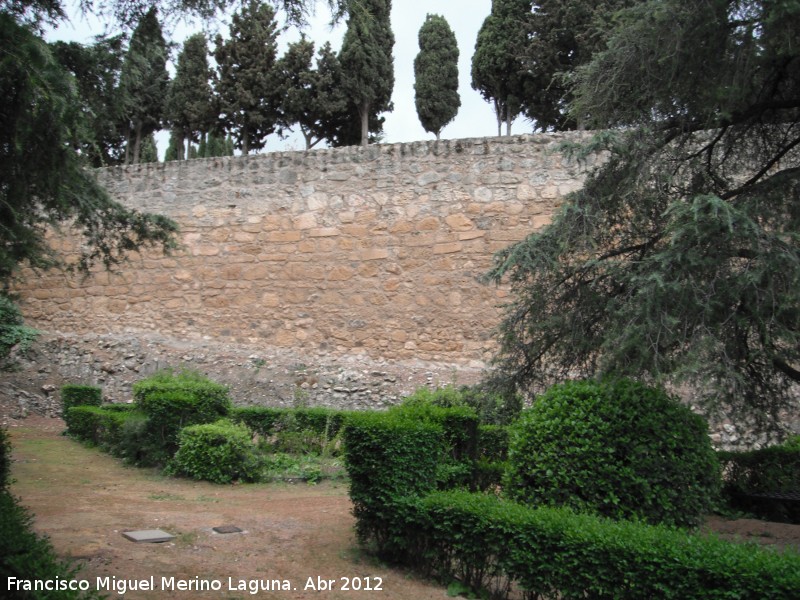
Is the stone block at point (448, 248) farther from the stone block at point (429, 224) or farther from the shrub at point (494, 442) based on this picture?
the shrub at point (494, 442)

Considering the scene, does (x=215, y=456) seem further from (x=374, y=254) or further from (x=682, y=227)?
(x=682, y=227)

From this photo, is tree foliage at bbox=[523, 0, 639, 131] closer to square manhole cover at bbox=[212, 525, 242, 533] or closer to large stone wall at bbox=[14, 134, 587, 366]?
large stone wall at bbox=[14, 134, 587, 366]

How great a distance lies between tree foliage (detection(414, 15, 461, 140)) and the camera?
18.4 metres

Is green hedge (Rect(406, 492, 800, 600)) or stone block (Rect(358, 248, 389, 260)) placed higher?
stone block (Rect(358, 248, 389, 260))

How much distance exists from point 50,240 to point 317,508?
9902mm

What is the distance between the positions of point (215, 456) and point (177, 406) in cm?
108

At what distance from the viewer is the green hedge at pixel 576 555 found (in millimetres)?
3498

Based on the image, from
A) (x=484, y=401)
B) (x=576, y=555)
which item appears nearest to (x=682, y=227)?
(x=576, y=555)

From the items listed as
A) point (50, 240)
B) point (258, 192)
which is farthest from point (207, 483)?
point (50, 240)

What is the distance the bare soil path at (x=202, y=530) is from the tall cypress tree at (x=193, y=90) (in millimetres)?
12954

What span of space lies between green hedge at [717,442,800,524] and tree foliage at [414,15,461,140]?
13.1 metres

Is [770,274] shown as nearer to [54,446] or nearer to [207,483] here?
[207,483]

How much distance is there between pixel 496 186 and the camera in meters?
10.9

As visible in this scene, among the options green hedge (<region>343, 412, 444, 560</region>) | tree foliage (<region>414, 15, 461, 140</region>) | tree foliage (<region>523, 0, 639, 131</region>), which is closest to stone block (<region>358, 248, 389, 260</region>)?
green hedge (<region>343, 412, 444, 560</region>)
